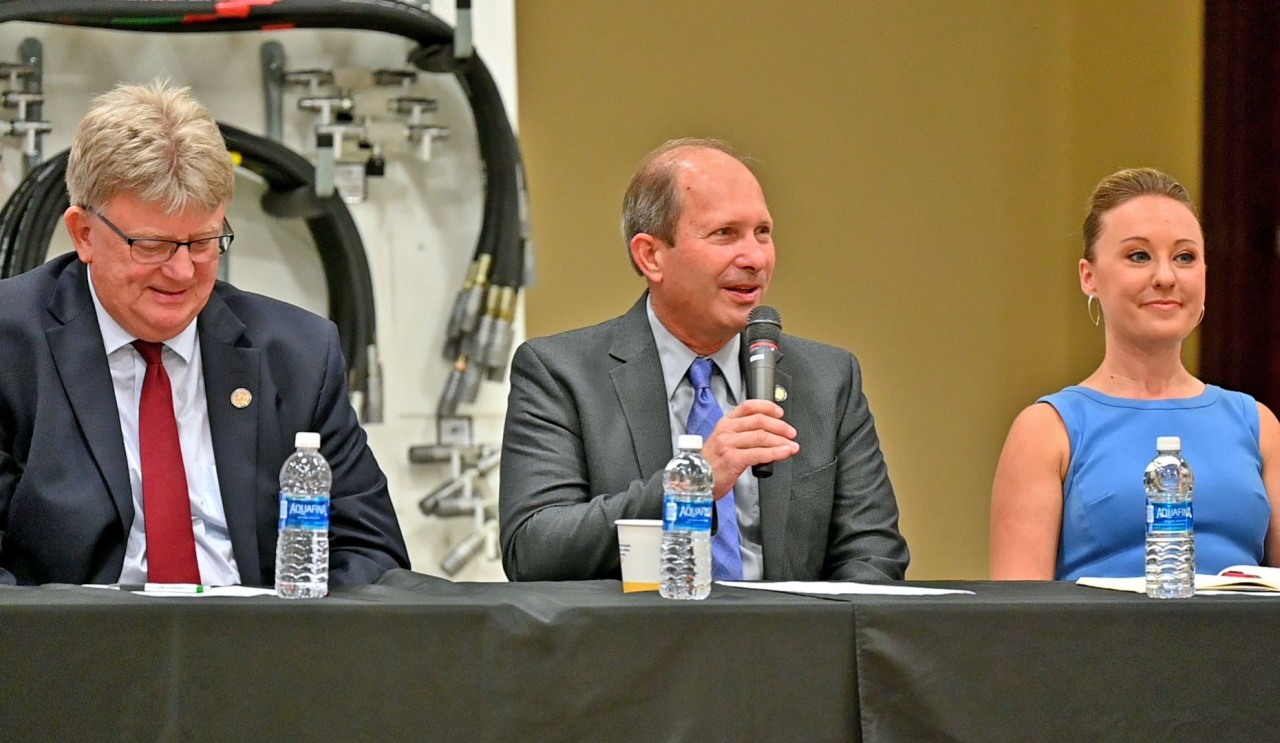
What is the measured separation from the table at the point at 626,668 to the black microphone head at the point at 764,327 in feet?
1.81

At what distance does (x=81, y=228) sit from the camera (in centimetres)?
210

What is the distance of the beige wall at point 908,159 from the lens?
449cm

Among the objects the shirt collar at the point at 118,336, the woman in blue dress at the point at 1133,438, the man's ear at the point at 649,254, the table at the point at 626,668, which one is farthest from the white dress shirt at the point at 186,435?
the woman in blue dress at the point at 1133,438

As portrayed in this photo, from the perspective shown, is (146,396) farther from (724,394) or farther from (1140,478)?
(1140,478)

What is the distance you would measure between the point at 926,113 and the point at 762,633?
3817 millimetres

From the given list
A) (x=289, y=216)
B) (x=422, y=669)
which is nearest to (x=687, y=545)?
(x=422, y=669)

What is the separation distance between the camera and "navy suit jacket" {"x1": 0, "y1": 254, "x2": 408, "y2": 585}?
2014 mm

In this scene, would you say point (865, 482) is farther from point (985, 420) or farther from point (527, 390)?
point (985, 420)

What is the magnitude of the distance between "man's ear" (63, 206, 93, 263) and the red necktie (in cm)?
22

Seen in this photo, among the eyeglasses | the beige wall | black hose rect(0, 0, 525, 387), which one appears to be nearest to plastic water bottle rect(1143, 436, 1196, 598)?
the eyeglasses

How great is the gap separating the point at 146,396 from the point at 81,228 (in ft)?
0.88

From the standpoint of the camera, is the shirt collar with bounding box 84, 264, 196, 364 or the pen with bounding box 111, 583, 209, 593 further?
the shirt collar with bounding box 84, 264, 196, 364

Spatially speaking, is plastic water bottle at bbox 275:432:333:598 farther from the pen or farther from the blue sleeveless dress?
the blue sleeveless dress

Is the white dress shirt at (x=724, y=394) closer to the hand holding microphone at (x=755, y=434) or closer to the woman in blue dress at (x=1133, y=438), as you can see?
Result: the hand holding microphone at (x=755, y=434)
